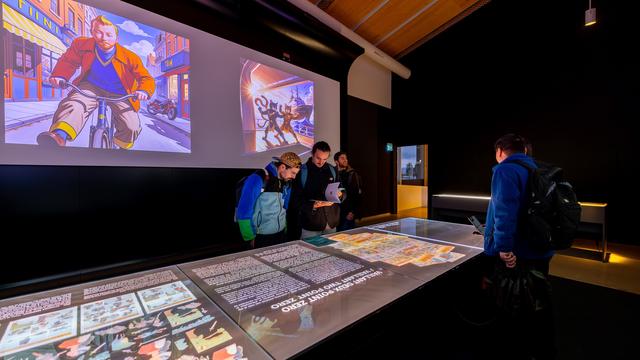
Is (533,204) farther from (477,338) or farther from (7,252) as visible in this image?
(7,252)

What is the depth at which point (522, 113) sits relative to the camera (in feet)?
16.8

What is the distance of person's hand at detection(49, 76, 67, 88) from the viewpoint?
2.22 metres

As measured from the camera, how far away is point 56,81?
224 cm

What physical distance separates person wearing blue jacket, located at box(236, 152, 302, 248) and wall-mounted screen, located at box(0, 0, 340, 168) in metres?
1.66

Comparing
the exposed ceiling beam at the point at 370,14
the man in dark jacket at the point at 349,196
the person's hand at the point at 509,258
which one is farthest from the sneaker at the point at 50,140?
the exposed ceiling beam at the point at 370,14

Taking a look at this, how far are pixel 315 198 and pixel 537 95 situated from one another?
5.27 m

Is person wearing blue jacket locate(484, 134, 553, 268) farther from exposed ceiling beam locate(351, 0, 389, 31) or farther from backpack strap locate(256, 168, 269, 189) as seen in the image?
exposed ceiling beam locate(351, 0, 389, 31)

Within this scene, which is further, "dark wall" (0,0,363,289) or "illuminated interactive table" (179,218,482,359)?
"dark wall" (0,0,363,289)

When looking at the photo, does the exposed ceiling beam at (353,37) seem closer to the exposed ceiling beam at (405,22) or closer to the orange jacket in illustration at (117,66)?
the exposed ceiling beam at (405,22)

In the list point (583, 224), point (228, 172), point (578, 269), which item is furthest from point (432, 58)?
point (228, 172)

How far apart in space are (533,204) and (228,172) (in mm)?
3241

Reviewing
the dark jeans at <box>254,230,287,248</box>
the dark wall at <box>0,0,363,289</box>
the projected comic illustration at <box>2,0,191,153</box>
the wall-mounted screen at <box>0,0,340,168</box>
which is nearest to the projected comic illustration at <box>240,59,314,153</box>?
the wall-mounted screen at <box>0,0,340,168</box>

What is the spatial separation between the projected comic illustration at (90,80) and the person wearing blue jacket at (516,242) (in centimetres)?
317

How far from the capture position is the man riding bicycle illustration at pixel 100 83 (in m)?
2.28
